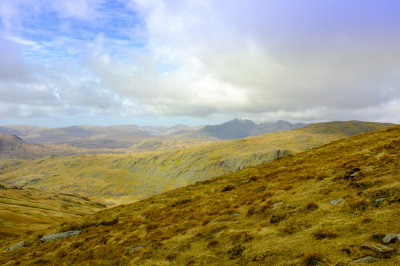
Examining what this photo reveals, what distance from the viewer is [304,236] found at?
41.7 ft

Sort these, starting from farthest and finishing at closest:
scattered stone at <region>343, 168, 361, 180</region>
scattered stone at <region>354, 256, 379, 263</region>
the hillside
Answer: scattered stone at <region>343, 168, 361, 180</region> → the hillside → scattered stone at <region>354, 256, 379, 263</region>

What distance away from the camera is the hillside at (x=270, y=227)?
36.8ft

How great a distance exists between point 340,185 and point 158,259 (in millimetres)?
14453

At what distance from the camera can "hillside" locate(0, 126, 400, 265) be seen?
11.2 m

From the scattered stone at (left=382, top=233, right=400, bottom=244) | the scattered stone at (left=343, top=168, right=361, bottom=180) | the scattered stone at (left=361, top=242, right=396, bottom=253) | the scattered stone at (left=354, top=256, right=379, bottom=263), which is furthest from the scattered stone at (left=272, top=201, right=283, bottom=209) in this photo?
the scattered stone at (left=354, top=256, right=379, bottom=263)

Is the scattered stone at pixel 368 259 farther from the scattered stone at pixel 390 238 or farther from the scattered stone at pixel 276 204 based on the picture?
the scattered stone at pixel 276 204

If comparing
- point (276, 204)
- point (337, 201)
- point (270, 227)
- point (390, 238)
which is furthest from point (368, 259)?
point (276, 204)

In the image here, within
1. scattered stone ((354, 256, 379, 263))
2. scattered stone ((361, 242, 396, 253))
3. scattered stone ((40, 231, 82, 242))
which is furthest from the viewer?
scattered stone ((40, 231, 82, 242))

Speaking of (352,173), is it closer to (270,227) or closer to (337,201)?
(337,201)

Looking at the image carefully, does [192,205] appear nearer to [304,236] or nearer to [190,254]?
[190,254]

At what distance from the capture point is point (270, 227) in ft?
50.0

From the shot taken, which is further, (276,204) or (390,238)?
(276,204)

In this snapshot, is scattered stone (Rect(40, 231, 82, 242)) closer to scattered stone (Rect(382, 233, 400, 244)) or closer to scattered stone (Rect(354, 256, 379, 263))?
scattered stone (Rect(354, 256, 379, 263))

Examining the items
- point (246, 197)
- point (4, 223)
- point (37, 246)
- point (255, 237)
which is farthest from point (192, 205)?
point (4, 223)
